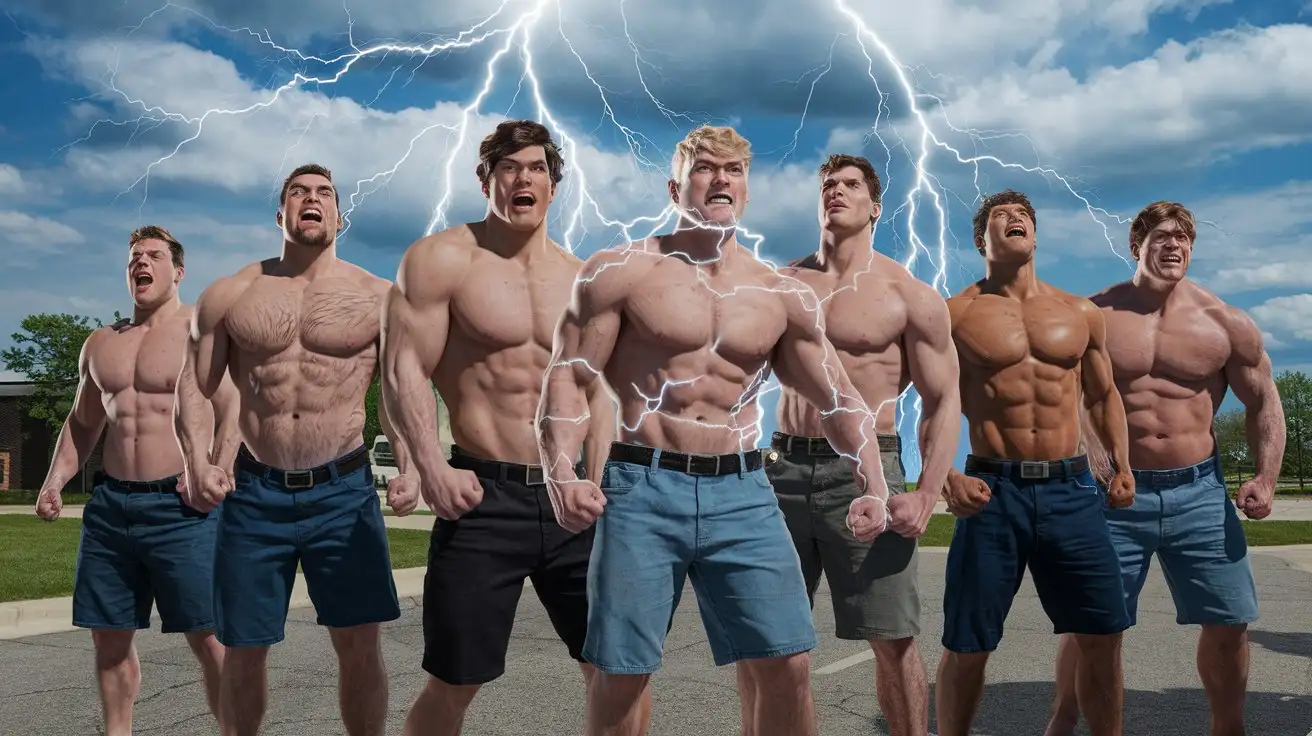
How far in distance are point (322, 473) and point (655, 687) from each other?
10.5ft

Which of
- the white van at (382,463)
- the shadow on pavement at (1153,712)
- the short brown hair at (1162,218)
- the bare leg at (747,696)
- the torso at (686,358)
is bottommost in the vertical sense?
the shadow on pavement at (1153,712)

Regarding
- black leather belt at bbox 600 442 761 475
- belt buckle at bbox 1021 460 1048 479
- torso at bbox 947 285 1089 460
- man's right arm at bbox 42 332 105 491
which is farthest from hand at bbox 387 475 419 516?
man's right arm at bbox 42 332 105 491

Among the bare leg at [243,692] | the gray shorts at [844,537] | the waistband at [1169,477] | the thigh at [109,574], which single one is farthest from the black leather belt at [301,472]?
the waistband at [1169,477]

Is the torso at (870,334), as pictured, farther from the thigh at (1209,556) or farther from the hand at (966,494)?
the thigh at (1209,556)

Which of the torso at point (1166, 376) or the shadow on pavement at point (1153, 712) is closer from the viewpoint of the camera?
the torso at point (1166, 376)

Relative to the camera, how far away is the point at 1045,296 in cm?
545

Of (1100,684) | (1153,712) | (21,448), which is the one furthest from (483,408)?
(21,448)

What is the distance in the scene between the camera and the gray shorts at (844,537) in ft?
16.6

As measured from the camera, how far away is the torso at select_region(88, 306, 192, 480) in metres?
6.07

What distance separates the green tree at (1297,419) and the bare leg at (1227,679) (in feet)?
196

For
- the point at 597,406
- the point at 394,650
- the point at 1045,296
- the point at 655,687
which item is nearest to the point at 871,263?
the point at 1045,296

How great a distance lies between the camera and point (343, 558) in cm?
495

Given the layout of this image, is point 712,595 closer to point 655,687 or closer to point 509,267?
point 509,267

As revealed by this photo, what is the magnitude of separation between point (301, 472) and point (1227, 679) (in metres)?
3.87
